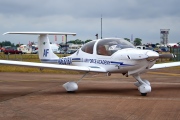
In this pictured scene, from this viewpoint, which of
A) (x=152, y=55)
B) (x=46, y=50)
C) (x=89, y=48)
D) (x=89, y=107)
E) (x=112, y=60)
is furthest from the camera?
(x=46, y=50)

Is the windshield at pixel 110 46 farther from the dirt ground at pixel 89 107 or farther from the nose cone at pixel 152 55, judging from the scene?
the dirt ground at pixel 89 107

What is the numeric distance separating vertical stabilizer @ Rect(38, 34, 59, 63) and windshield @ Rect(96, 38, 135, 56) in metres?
3.40

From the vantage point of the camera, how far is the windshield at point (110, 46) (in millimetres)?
14213

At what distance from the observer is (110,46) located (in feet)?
47.1

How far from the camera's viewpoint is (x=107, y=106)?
10609mm

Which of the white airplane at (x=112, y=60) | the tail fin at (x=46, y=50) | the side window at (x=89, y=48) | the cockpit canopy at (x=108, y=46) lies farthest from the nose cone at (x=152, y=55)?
the tail fin at (x=46, y=50)

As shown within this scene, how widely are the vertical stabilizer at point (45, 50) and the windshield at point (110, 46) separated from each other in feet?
11.2

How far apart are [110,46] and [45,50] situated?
441 centimetres

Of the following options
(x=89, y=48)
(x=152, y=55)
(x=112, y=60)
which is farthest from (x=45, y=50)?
(x=152, y=55)

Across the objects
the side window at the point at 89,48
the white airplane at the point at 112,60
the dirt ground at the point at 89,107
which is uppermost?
the side window at the point at 89,48

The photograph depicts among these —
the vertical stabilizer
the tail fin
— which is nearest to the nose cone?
the tail fin

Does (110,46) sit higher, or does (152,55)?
(110,46)

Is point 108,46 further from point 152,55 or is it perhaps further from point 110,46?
point 152,55

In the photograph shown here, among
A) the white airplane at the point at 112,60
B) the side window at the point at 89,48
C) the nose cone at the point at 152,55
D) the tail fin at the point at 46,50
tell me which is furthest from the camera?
the tail fin at the point at 46,50
